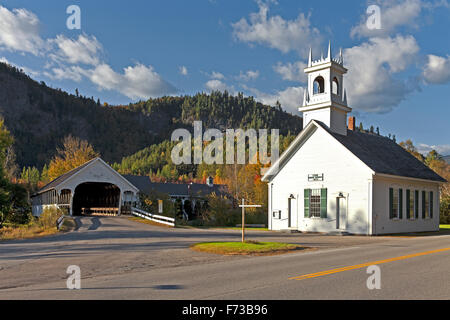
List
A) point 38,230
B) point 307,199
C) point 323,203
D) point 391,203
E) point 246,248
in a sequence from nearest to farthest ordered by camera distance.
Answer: point 246,248 → point 38,230 → point 391,203 → point 323,203 → point 307,199

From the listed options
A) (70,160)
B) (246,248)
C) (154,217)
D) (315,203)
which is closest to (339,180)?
(315,203)

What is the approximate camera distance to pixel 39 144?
640 feet

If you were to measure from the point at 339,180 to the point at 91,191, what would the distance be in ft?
140

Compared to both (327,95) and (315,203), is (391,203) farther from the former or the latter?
(327,95)

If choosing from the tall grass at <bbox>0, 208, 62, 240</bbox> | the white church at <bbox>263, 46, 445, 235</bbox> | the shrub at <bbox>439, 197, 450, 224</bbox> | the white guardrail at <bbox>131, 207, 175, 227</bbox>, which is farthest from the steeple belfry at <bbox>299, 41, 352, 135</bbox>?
the shrub at <bbox>439, 197, 450, 224</bbox>

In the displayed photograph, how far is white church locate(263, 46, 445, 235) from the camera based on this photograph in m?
25.5

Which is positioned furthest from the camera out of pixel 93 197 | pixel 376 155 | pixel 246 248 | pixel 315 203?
pixel 93 197

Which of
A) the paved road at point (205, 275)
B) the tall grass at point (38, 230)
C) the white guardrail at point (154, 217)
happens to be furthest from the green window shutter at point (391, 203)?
the tall grass at point (38, 230)

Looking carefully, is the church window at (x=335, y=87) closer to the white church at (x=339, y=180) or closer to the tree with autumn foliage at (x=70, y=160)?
the white church at (x=339, y=180)

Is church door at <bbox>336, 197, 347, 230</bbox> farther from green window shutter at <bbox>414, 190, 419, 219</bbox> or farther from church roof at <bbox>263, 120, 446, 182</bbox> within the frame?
green window shutter at <bbox>414, 190, 419, 219</bbox>

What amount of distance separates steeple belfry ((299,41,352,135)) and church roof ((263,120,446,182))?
0.90 m

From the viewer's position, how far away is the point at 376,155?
28422mm

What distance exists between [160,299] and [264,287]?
2.16 meters
